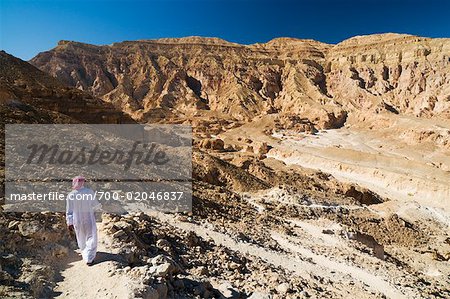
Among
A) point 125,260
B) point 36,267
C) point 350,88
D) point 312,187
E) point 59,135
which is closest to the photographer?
point 36,267

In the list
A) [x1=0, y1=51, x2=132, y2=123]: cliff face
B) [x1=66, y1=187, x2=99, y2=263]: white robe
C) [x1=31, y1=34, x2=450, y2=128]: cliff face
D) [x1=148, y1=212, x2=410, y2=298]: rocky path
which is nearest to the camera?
[x1=66, y1=187, x2=99, y2=263]: white robe

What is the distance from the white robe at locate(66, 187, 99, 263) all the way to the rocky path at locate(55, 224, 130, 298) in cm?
17

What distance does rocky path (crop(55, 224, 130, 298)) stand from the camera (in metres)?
4.70

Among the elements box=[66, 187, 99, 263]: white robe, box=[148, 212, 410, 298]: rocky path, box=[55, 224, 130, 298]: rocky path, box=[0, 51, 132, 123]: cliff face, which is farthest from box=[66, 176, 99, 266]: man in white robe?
box=[0, 51, 132, 123]: cliff face

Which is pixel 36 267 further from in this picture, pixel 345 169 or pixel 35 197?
pixel 345 169

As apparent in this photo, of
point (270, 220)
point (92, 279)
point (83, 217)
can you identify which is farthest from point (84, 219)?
point (270, 220)

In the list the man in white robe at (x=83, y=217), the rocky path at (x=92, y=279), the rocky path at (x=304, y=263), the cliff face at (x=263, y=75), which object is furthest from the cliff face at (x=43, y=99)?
the cliff face at (x=263, y=75)

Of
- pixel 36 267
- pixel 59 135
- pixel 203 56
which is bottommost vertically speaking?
pixel 36 267

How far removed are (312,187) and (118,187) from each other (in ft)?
42.4

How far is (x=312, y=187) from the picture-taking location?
2073 centimetres

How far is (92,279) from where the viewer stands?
4961mm

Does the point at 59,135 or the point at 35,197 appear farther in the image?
the point at 59,135

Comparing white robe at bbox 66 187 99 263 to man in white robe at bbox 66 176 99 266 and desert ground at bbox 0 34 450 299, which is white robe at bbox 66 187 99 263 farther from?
desert ground at bbox 0 34 450 299

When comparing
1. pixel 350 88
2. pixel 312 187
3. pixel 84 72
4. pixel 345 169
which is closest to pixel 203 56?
pixel 84 72
